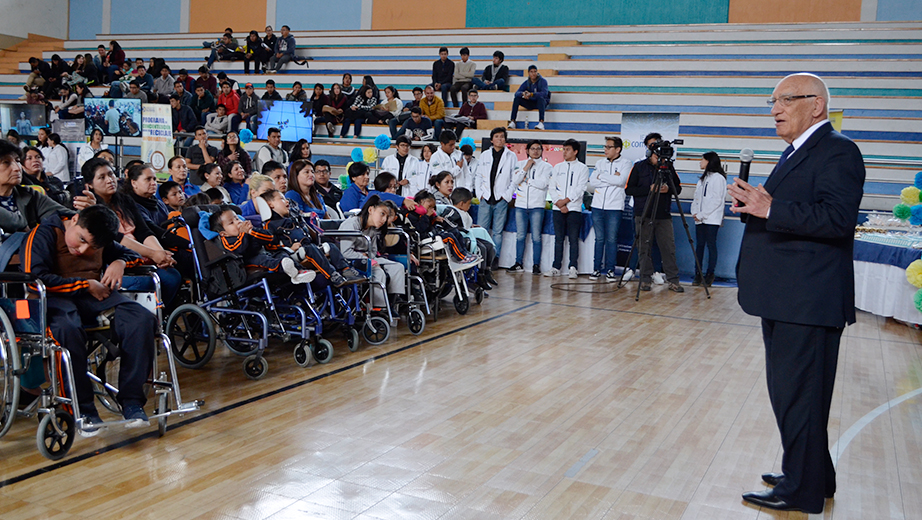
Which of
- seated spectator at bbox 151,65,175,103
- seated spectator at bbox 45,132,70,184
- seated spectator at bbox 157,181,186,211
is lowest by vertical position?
seated spectator at bbox 157,181,186,211

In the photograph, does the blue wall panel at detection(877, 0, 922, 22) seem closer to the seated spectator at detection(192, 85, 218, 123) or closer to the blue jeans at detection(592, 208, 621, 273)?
the blue jeans at detection(592, 208, 621, 273)

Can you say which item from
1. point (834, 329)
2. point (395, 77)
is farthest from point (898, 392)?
point (395, 77)

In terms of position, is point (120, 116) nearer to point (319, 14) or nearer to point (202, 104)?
point (202, 104)

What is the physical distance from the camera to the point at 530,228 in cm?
885

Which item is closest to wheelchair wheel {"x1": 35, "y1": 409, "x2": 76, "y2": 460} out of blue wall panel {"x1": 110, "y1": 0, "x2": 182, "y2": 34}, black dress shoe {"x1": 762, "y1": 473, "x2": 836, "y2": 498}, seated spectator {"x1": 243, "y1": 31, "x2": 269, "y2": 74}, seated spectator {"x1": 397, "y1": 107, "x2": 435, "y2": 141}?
black dress shoe {"x1": 762, "y1": 473, "x2": 836, "y2": 498}

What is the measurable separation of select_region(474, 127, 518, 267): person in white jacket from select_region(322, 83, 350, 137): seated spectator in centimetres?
436

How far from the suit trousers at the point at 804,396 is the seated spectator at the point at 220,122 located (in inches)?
439

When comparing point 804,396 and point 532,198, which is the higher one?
point 532,198

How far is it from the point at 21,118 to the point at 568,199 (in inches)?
341

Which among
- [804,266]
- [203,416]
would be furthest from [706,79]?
[203,416]

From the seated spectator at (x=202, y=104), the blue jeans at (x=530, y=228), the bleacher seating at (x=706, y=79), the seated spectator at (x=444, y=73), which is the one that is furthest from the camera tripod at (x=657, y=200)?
the seated spectator at (x=202, y=104)

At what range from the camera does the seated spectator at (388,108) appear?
11977mm

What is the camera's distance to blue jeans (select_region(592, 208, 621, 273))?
8.37m

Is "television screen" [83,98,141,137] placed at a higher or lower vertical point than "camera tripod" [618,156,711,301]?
higher
